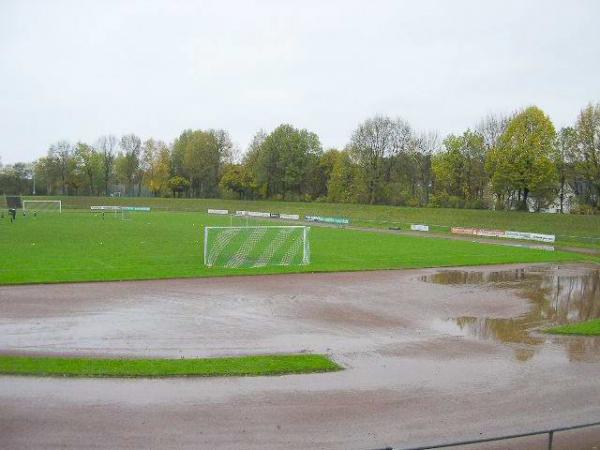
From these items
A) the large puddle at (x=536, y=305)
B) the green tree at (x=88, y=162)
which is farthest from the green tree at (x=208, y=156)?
the large puddle at (x=536, y=305)

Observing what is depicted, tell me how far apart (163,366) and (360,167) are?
84422 mm

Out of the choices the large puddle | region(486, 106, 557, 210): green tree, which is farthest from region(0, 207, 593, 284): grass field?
region(486, 106, 557, 210): green tree

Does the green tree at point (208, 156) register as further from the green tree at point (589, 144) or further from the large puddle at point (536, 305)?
the large puddle at point (536, 305)

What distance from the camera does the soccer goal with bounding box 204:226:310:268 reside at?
35312 millimetres

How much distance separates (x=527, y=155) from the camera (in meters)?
69.1

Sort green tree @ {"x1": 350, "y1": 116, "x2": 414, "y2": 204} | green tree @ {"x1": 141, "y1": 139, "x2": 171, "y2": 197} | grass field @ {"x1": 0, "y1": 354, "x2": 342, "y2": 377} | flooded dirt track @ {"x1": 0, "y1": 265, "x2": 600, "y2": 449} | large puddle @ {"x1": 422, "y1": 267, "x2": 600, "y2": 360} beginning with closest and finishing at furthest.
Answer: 1. flooded dirt track @ {"x1": 0, "y1": 265, "x2": 600, "y2": 449}
2. grass field @ {"x1": 0, "y1": 354, "x2": 342, "y2": 377}
3. large puddle @ {"x1": 422, "y1": 267, "x2": 600, "y2": 360}
4. green tree @ {"x1": 350, "y1": 116, "x2": 414, "y2": 204}
5. green tree @ {"x1": 141, "y1": 139, "x2": 171, "y2": 197}

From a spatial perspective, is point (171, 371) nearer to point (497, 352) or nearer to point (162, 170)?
point (497, 352)

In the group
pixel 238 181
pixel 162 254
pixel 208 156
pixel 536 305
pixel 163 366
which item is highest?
pixel 208 156

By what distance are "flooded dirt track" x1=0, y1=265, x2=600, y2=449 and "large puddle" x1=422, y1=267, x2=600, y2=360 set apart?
133 mm

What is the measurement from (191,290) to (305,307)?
A: 596 centimetres

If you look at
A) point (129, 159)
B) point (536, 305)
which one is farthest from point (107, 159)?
point (536, 305)

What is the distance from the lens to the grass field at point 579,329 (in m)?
19.9

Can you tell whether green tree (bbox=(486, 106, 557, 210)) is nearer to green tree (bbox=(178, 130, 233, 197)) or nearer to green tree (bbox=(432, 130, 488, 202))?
green tree (bbox=(432, 130, 488, 202))

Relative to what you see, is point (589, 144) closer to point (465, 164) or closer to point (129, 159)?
point (465, 164)
